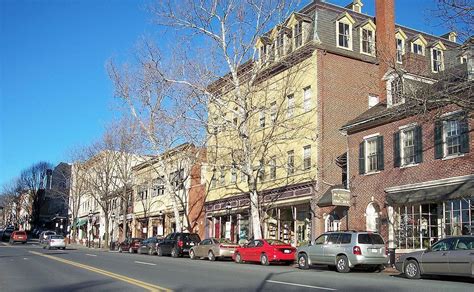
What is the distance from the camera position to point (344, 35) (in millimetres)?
33969

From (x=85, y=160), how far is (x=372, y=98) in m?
Result: 33.2

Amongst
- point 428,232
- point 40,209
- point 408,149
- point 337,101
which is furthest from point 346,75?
point 40,209

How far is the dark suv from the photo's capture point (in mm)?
33875

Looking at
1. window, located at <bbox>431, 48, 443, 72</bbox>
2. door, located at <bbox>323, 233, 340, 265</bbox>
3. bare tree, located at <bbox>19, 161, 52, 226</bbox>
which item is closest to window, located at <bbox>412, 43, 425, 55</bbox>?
window, located at <bbox>431, 48, 443, 72</bbox>

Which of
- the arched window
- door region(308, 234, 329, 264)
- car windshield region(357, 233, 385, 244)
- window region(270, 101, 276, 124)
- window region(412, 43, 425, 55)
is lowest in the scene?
door region(308, 234, 329, 264)

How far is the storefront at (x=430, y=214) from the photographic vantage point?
22.0 meters

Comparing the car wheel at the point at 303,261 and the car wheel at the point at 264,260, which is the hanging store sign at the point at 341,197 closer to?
the car wheel at the point at 264,260

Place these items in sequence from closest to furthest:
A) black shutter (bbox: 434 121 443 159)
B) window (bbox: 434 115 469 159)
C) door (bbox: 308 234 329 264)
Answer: door (bbox: 308 234 329 264) < window (bbox: 434 115 469 159) < black shutter (bbox: 434 121 443 159)

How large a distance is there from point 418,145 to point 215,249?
39.5 ft

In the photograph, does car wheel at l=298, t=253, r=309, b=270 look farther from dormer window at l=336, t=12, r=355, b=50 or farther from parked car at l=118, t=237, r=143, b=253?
parked car at l=118, t=237, r=143, b=253

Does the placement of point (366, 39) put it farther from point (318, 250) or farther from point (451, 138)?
point (318, 250)

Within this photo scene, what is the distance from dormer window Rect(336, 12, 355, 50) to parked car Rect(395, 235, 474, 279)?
18.7 meters

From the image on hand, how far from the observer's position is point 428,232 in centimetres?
2392

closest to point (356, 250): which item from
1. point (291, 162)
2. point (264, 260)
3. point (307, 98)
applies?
point (264, 260)
